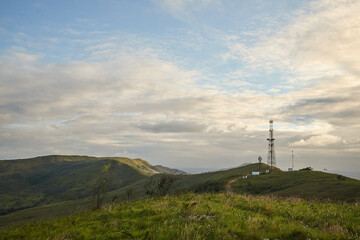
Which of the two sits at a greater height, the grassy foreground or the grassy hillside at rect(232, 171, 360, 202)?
the grassy foreground

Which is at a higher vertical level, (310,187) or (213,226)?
(213,226)

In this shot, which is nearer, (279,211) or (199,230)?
(199,230)

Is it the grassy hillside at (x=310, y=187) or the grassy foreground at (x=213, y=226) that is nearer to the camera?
the grassy foreground at (x=213, y=226)

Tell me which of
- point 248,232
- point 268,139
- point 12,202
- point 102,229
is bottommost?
point 12,202

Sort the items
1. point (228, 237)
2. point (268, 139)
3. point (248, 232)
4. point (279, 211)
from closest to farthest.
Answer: point (228, 237), point (248, 232), point (279, 211), point (268, 139)

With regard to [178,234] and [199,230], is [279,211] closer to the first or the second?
[199,230]

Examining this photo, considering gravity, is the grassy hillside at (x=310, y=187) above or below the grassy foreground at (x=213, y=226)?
below

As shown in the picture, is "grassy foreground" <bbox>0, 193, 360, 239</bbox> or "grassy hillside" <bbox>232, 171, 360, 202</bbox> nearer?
"grassy foreground" <bbox>0, 193, 360, 239</bbox>

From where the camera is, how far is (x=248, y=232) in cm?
798

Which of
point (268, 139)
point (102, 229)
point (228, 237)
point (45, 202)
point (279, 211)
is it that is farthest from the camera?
point (45, 202)

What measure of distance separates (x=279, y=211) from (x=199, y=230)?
19.2 ft

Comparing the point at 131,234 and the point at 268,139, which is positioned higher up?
the point at 268,139

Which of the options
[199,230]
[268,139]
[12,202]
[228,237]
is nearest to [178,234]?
[199,230]

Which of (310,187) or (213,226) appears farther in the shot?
(310,187)
